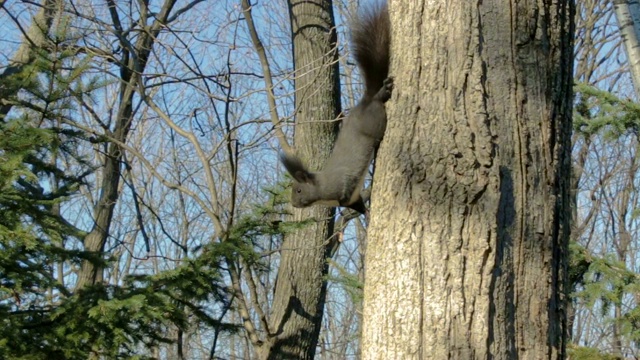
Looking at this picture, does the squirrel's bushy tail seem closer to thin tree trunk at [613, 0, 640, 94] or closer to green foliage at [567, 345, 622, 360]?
thin tree trunk at [613, 0, 640, 94]

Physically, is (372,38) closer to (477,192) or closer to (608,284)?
(477,192)

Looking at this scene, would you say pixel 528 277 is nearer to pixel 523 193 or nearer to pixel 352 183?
pixel 523 193

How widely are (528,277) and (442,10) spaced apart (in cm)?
81

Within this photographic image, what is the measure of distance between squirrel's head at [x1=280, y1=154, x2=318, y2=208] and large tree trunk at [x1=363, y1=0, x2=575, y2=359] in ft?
9.66

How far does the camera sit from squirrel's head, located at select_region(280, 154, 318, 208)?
514cm

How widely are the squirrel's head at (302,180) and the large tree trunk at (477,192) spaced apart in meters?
2.94

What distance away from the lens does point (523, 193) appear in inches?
80.7

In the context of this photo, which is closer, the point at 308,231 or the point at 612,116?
the point at 612,116

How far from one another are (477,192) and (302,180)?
128 inches

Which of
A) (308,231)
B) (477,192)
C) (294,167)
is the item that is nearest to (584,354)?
(294,167)

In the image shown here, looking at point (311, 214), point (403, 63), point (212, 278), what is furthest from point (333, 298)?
point (403, 63)

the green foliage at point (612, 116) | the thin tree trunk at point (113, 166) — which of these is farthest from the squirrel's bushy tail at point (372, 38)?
the thin tree trunk at point (113, 166)

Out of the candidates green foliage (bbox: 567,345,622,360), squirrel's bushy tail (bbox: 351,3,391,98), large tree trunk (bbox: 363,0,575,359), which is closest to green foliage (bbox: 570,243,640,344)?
green foliage (bbox: 567,345,622,360)

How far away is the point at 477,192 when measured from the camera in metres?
2.02
